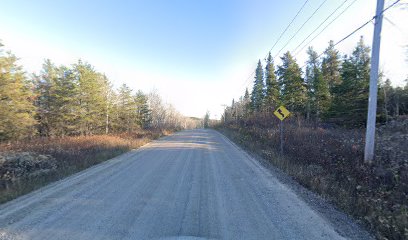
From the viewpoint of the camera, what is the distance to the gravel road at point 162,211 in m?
3.54

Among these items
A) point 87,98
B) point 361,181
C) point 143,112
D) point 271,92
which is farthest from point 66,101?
point 271,92

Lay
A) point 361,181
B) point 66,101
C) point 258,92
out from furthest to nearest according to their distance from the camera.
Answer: point 258,92 < point 66,101 < point 361,181

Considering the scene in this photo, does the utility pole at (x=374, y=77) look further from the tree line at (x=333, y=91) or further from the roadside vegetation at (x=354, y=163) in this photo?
the tree line at (x=333, y=91)

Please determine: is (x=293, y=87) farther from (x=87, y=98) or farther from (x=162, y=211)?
(x=162, y=211)

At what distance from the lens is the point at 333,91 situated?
28.2m

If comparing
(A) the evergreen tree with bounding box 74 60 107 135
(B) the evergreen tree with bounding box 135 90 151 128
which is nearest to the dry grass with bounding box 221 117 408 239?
(A) the evergreen tree with bounding box 74 60 107 135

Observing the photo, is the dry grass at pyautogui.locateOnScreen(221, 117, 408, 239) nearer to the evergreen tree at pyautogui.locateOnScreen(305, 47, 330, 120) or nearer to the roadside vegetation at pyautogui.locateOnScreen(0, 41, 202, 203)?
the roadside vegetation at pyautogui.locateOnScreen(0, 41, 202, 203)

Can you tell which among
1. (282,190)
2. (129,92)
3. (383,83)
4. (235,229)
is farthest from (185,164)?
(383,83)

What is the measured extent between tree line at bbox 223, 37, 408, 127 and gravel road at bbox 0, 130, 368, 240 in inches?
652

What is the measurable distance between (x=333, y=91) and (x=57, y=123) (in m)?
37.8

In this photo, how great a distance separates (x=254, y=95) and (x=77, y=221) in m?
47.0

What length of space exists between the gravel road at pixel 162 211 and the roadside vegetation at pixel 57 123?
160cm

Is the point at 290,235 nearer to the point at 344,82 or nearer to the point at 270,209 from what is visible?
the point at 270,209

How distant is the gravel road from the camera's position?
354 centimetres
